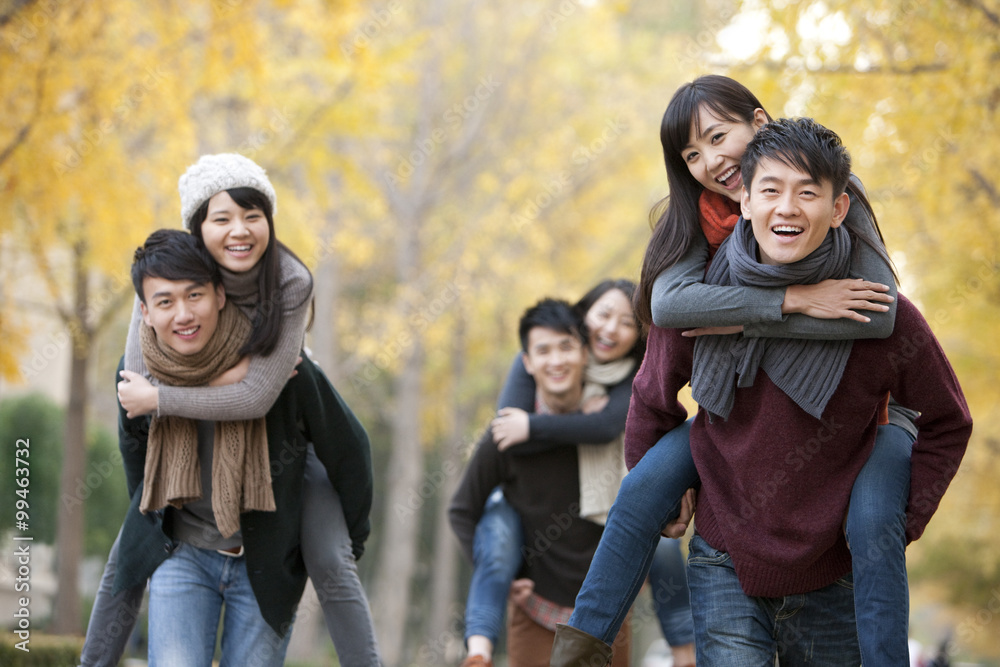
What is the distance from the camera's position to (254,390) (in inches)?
132

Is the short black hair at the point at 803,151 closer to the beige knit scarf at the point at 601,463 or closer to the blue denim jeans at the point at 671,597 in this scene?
the beige knit scarf at the point at 601,463

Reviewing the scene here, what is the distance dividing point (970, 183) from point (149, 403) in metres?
7.59

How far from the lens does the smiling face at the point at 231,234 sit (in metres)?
3.50

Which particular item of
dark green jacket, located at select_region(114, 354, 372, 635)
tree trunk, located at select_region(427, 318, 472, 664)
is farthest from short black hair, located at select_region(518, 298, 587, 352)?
tree trunk, located at select_region(427, 318, 472, 664)

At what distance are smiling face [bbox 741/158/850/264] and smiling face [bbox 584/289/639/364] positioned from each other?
5.80 ft

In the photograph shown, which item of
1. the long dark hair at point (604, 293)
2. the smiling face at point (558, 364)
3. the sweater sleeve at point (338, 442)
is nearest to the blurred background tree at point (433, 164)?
the long dark hair at point (604, 293)

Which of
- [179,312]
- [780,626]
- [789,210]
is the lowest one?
[780,626]

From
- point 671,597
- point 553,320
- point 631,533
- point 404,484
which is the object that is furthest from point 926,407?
point 404,484

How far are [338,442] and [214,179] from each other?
1037mm

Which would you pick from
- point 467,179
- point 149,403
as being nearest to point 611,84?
point 467,179

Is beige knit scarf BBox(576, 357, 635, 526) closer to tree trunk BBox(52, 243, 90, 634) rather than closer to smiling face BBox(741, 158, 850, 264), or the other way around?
smiling face BBox(741, 158, 850, 264)

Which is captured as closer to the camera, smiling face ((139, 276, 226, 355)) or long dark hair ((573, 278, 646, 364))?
smiling face ((139, 276, 226, 355))

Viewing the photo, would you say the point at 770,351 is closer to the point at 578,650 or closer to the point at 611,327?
the point at 578,650

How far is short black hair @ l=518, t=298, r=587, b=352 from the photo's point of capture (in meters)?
4.46
